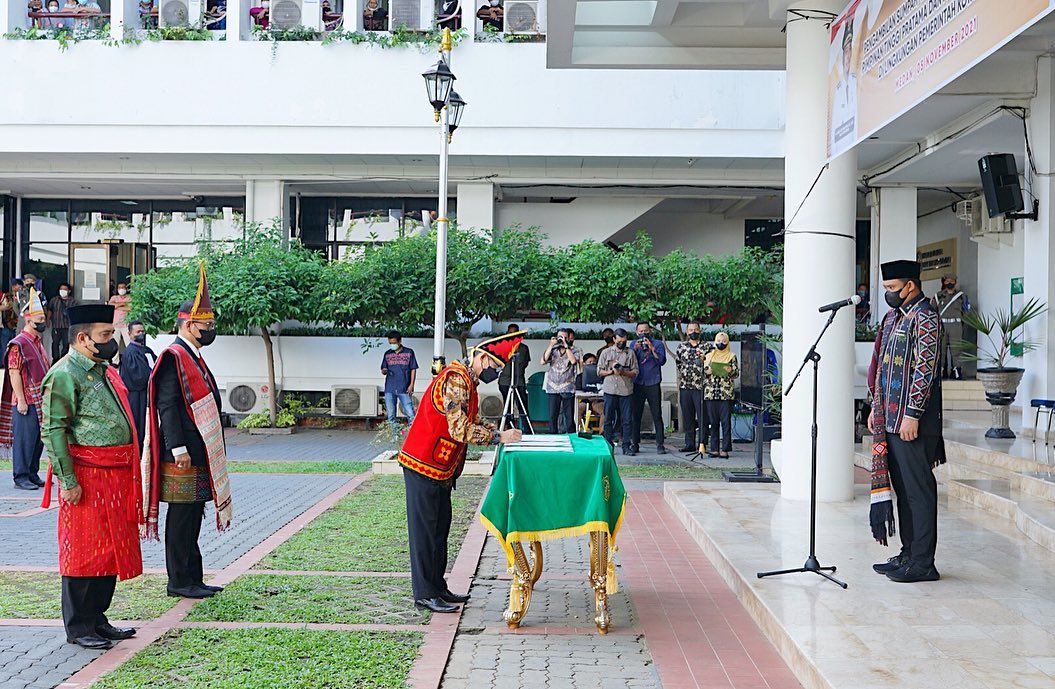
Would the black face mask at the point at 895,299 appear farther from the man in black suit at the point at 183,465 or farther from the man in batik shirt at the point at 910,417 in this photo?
the man in black suit at the point at 183,465

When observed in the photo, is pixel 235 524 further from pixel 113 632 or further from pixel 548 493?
pixel 548 493

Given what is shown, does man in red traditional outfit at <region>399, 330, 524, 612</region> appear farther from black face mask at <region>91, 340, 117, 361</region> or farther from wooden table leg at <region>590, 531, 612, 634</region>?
black face mask at <region>91, 340, 117, 361</region>

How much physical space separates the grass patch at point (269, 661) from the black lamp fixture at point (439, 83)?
7.81 m

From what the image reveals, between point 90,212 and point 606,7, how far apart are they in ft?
54.2

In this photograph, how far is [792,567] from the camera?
22.4ft

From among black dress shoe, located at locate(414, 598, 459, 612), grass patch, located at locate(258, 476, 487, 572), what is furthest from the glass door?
black dress shoe, located at locate(414, 598, 459, 612)

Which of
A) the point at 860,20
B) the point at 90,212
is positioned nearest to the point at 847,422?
the point at 860,20

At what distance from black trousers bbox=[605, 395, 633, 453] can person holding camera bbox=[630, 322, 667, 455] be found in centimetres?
18

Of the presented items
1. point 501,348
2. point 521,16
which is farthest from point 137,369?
point 521,16

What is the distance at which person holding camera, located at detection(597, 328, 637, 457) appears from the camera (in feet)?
50.2

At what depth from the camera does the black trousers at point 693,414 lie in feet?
48.9

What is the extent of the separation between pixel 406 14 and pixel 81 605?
1575 centimetres

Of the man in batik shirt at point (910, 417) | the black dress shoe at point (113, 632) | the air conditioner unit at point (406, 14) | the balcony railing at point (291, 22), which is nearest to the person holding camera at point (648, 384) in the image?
the balcony railing at point (291, 22)

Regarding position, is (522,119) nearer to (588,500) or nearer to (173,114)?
(173,114)
